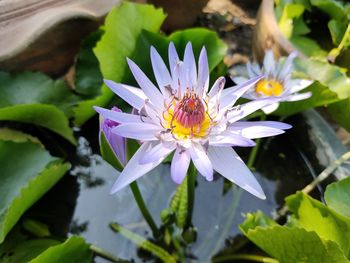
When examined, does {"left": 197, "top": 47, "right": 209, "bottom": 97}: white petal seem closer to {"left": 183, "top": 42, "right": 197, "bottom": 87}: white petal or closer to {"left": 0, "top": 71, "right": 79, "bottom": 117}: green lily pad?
{"left": 183, "top": 42, "right": 197, "bottom": 87}: white petal

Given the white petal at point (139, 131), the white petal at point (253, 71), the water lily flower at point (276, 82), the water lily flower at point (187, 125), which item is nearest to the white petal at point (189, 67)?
the water lily flower at point (187, 125)

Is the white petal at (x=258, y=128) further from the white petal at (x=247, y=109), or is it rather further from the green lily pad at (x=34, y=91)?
the green lily pad at (x=34, y=91)

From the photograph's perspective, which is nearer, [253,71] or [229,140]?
[229,140]

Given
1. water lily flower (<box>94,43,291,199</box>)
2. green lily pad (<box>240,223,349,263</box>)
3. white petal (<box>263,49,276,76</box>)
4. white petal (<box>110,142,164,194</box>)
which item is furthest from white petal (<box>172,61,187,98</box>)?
white petal (<box>263,49,276,76</box>)

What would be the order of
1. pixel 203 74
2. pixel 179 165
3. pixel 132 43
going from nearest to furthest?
1. pixel 179 165
2. pixel 203 74
3. pixel 132 43

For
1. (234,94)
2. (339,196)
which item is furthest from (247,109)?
(339,196)

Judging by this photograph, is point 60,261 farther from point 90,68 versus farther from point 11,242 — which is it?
point 90,68

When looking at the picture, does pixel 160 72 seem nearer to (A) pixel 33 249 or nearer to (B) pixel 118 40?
(B) pixel 118 40
